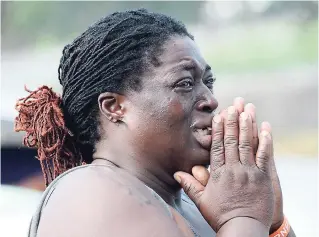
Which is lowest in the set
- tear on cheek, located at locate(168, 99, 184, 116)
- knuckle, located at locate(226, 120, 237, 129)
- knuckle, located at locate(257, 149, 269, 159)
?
knuckle, located at locate(257, 149, 269, 159)

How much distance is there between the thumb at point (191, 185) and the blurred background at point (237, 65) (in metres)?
2.38

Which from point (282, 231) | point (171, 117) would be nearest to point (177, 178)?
point (171, 117)

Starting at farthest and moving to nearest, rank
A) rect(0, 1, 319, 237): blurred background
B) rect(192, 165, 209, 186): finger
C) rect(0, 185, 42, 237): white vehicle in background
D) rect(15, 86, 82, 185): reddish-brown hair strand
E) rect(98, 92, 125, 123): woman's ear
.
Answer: rect(0, 1, 319, 237): blurred background, rect(0, 185, 42, 237): white vehicle in background, rect(15, 86, 82, 185): reddish-brown hair strand, rect(98, 92, 125, 123): woman's ear, rect(192, 165, 209, 186): finger

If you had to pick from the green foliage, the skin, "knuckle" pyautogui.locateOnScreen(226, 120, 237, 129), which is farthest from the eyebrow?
the green foliage

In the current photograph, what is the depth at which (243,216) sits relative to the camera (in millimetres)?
1736

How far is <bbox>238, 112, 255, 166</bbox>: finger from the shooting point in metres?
1.80

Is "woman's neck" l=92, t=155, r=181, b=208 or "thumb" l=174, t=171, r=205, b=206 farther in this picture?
"woman's neck" l=92, t=155, r=181, b=208

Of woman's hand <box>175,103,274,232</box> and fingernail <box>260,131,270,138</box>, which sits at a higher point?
fingernail <box>260,131,270,138</box>

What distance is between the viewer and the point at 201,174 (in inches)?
73.9

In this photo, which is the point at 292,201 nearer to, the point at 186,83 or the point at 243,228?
the point at 186,83

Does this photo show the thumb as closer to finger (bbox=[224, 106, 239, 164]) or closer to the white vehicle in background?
finger (bbox=[224, 106, 239, 164])

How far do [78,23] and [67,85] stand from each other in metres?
2.36

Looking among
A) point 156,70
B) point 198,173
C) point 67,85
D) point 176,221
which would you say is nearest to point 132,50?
point 156,70

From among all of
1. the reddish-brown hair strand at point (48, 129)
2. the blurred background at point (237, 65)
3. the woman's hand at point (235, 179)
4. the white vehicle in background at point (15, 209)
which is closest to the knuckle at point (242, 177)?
the woman's hand at point (235, 179)
